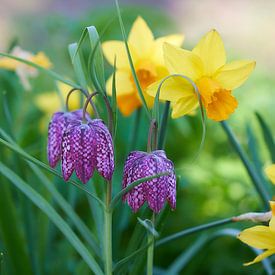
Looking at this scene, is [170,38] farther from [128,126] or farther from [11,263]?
[128,126]

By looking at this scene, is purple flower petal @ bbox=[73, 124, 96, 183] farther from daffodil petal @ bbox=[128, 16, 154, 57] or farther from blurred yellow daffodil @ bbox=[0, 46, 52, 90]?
blurred yellow daffodil @ bbox=[0, 46, 52, 90]

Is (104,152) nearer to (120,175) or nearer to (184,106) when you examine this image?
(184,106)

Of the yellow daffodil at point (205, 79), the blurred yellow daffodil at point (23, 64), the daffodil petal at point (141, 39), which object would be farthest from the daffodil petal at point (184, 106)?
the blurred yellow daffodil at point (23, 64)

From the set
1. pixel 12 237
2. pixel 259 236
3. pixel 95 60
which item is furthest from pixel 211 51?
pixel 12 237

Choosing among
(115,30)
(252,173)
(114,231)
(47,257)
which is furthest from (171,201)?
(115,30)

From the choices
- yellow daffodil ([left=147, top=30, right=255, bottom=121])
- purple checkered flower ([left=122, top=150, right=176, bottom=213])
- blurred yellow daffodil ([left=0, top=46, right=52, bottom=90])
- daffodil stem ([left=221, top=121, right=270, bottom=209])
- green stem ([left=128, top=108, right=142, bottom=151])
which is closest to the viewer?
purple checkered flower ([left=122, top=150, right=176, bottom=213])

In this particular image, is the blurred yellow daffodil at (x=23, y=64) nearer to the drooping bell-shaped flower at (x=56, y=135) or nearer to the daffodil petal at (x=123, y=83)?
the daffodil petal at (x=123, y=83)

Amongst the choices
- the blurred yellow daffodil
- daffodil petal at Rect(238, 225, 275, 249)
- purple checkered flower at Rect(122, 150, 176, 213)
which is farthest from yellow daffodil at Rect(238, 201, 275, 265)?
the blurred yellow daffodil
